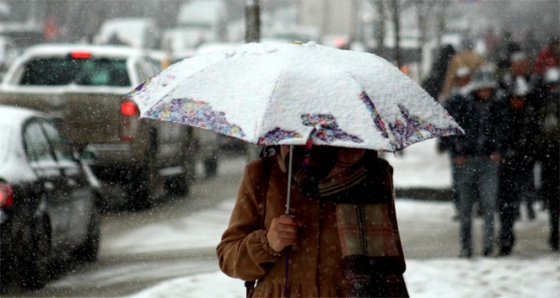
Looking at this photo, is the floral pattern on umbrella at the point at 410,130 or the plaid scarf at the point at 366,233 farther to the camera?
the floral pattern on umbrella at the point at 410,130

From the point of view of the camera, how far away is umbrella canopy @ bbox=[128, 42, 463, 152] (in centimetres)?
398

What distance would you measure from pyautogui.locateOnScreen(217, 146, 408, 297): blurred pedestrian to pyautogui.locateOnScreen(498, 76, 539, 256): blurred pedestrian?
268 inches

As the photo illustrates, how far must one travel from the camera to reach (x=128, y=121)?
12969 millimetres

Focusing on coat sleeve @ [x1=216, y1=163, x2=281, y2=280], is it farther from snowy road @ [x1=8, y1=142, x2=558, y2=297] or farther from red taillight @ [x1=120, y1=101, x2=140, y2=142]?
red taillight @ [x1=120, y1=101, x2=140, y2=142]

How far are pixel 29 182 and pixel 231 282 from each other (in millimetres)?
1643

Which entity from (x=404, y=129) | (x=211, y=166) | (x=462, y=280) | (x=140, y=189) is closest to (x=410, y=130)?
(x=404, y=129)

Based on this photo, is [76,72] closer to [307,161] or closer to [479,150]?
[479,150]

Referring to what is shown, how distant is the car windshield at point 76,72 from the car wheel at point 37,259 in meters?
4.85

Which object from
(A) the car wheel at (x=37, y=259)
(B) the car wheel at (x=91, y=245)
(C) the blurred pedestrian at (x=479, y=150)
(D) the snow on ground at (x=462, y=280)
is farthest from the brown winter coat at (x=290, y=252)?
(C) the blurred pedestrian at (x=479, y=150)

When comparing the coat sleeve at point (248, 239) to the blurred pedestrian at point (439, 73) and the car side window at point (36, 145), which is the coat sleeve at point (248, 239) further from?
the blurred pedestrian at point (439, 73)

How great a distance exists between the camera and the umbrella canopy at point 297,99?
3.98 m

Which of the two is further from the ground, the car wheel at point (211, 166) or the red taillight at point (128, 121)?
the red taillight at point (128, 121)

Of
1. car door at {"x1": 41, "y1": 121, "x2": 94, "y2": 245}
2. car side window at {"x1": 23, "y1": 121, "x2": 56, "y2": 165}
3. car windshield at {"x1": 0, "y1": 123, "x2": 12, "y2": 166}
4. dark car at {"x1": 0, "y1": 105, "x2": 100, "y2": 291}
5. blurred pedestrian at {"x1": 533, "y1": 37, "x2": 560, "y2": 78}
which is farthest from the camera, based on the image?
blurred pedestrian at {"x1": 533, "y1": 37, "x2": 560, "y2": 78}

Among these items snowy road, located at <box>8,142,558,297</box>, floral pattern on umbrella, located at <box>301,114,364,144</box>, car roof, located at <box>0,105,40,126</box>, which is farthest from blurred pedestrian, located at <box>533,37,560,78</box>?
floral pattern on umbrella, located at <box>301,114,364,144</box>
